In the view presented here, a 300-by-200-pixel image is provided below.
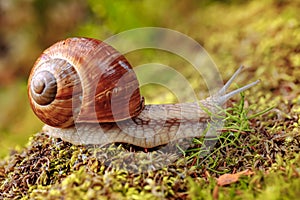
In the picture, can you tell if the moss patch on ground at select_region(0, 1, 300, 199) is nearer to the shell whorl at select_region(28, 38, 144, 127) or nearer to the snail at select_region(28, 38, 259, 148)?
the snail at select_region(28, 38, 259, 148)

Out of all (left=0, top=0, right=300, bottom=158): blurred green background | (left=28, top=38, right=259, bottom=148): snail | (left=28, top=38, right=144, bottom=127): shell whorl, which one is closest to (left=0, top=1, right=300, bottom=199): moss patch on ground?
(left=28, top=38, right=259, bottom=148): snail

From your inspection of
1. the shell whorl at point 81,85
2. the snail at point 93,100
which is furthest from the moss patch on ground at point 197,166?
the shell whorl at point 81,85

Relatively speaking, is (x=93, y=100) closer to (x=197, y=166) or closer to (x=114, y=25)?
(x=197, y=166)

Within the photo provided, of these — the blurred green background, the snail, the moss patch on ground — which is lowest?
Result: the moss patch on ground

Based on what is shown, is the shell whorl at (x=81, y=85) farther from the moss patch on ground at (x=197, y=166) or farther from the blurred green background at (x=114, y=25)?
the blurred green background at (x=114, y=25)

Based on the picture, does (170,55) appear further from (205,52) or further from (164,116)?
(164,116)

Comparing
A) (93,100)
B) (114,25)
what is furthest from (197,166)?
(114,25)
